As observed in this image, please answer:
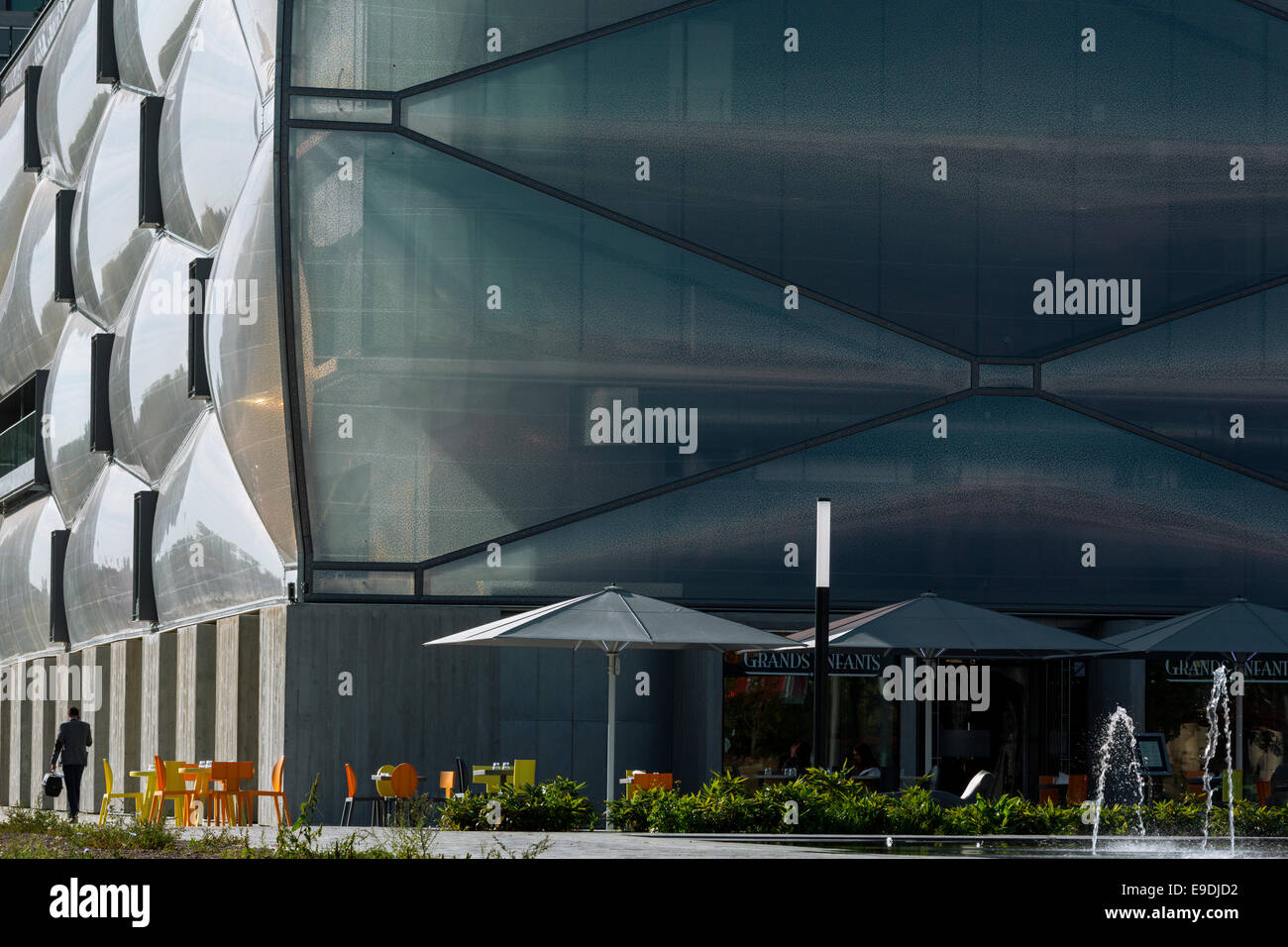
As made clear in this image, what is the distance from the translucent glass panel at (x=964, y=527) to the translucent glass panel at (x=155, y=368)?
7.12 meters

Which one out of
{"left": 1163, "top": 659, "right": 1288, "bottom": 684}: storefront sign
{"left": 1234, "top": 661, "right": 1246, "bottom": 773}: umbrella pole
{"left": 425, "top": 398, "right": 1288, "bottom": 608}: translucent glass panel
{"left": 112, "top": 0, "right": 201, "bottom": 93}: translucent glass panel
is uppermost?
{"left": 112, "top": 0, "right": 201, "bottom": 93}: translucent glass panel

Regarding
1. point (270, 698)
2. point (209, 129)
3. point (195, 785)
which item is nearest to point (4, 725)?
point (209, 129)

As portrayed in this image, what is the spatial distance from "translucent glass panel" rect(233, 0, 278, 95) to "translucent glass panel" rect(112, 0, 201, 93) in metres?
3.47

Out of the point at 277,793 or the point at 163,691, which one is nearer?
the point at 277,793

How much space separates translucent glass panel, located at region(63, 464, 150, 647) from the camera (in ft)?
104

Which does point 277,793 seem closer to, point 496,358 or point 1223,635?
point 496,358

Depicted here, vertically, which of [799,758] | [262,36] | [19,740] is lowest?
[19,740]

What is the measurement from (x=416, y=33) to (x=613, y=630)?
888cm

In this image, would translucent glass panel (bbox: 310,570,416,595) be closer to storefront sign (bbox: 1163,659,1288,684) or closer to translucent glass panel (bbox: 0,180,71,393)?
storefront sign (bbox: 1163,659,1288,684)

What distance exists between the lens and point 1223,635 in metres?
21.0

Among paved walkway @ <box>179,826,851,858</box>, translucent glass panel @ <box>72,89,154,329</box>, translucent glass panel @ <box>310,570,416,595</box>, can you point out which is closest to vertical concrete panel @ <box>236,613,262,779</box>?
translucent glass panel @ <box>310,570,416,595</box>
